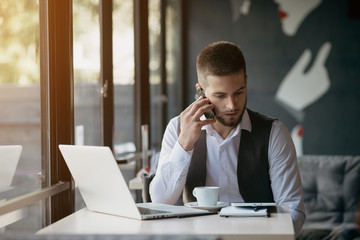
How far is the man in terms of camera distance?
2.45 m

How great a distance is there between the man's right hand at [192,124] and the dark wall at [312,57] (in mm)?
3744

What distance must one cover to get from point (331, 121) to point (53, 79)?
13.4ft

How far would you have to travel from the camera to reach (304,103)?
612 cm

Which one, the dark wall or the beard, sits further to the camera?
the dark wall

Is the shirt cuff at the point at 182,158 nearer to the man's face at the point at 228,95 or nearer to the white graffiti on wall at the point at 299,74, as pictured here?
the man's face at the point at 228,95

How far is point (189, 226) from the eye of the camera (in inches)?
74.7

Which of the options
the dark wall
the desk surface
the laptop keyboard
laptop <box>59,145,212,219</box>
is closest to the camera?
the desk surface

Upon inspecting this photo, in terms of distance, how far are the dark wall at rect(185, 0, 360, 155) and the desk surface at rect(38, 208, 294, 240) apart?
4.17 meters

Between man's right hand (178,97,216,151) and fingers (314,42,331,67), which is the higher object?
fingers (314,42,331,67)

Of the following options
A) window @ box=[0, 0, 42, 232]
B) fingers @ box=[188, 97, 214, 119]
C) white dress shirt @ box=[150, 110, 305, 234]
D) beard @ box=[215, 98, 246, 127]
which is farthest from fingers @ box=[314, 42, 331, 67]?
window @ box=[0, 0, 42, 232]

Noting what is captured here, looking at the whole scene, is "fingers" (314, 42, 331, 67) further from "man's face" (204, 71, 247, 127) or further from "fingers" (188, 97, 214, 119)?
"fingers" (188, 97, 214, 119)

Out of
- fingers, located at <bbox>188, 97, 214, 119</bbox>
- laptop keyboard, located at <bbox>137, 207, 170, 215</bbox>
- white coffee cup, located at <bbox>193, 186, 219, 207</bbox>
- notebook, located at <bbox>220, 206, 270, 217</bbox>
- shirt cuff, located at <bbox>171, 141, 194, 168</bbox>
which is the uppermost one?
fingers, located at <bbox>188, 97, 214, 119</bbox>

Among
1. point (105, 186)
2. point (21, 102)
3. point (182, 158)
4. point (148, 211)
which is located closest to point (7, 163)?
point (21, 102)

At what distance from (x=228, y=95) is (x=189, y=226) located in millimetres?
750
